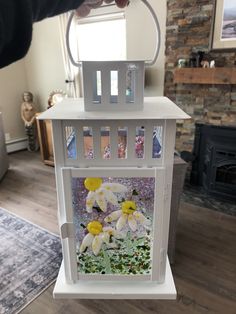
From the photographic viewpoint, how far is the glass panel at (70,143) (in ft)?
3.38

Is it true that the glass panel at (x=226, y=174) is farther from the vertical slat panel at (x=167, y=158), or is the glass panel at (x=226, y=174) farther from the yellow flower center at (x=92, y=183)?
the yellow flower center at (x=92, y=183)

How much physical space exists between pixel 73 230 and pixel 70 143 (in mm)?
379

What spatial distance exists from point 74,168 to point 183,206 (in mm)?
1708

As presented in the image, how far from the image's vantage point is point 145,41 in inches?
111

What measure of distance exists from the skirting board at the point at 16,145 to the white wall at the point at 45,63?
640 mm

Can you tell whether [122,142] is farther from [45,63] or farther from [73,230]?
[45,63]

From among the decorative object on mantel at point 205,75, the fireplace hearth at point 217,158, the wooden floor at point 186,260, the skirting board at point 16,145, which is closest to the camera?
the wooden floor at point 186,260

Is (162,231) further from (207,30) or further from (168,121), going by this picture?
(207,30)

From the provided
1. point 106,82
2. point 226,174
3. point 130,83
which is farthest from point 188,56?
point 106,82

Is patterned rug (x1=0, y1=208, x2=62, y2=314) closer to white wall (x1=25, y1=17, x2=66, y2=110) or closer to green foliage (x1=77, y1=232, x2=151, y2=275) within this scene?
green foliage (x1=77, y1=232, x2=151, y2=275)

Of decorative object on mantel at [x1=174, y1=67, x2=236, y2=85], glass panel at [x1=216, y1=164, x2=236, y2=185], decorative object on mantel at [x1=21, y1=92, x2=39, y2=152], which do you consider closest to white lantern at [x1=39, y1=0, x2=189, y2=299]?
decorative object on mantel at [x1=174, y1=67, x2=236, y2=85]

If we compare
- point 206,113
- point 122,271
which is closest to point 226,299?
point 122,271

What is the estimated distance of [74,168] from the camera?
102 cm

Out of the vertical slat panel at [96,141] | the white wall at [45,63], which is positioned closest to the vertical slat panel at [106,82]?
the vertical slat panel at [96,141]
